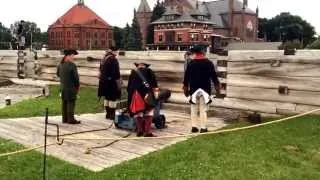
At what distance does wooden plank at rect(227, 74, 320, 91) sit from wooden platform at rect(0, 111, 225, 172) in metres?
1.05

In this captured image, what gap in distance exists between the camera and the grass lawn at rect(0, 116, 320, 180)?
7352 mm

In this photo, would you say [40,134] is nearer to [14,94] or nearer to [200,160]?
[200,160]

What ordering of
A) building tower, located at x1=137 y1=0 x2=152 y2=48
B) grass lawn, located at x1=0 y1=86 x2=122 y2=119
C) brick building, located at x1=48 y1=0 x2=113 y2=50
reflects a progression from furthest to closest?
1. building tower, located at x1=137 y1=0 x2=152 y2=48
2. brick building, located at x1=48 y1=0 x2=113 y2=50
3. grass lawn, located at x1=0 y1=86 x2=122 y2=119

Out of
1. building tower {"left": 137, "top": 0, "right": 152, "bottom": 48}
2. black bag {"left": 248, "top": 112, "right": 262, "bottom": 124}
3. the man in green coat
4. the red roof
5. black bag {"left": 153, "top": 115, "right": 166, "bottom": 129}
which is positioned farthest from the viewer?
building tower {"left": 137, "top": 0, "right": 152, "bottom": 48}

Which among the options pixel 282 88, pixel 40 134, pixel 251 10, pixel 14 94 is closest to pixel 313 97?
pixel 282 88

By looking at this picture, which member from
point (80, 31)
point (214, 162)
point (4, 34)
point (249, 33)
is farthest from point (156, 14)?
point (214, 162)

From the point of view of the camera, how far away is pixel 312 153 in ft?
27.6

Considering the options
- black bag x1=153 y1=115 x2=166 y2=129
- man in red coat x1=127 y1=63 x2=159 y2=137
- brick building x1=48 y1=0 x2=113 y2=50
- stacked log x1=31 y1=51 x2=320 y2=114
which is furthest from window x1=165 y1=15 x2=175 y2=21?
man in red coat x1=127 y1=63 x2=159 y2=137

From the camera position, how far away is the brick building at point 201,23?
107625 mm

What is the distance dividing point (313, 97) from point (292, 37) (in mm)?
121327

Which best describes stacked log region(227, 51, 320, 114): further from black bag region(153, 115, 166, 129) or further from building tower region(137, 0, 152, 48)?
building tower region(137, 0, 152, 48)

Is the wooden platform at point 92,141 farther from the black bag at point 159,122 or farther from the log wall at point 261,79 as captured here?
the log wall at point 261,79

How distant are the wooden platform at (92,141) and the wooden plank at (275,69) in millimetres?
1305

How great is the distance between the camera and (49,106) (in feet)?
46.3
